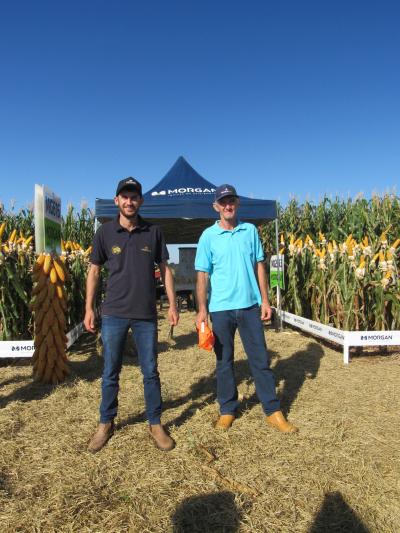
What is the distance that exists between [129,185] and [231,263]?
101 centimetres

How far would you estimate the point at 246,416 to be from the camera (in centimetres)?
352

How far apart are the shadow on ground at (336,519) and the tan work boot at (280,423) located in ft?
2.79

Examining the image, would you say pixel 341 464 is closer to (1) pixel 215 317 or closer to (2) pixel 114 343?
(1) pixel 215 317

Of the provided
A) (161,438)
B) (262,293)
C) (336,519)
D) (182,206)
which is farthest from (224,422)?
(182,206)

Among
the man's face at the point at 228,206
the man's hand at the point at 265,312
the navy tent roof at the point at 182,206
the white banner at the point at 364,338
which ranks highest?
the navy tent roof at the point at 182,206

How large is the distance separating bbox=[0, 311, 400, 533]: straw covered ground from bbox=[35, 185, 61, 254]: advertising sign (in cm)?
148

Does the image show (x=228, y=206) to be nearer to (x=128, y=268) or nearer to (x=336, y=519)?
(x=128, y=268)

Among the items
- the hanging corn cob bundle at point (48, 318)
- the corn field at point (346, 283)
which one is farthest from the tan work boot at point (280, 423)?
the corn field at point (346, 283)

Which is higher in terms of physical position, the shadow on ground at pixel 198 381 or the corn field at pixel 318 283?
the corn field at pixel 318 283

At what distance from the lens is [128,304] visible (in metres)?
2.97

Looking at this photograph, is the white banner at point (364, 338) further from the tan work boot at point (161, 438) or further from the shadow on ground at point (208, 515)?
the shadow on ground at point (208, 515)

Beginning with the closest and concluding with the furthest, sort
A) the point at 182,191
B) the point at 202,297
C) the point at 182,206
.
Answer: the point at 202,297, the point at 182,206, the point at 182,191

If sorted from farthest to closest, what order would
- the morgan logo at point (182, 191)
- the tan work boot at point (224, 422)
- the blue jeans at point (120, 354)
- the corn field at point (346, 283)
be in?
the morgan logo at point (182, 191) → the corn field at point (346, 283) → the tan work boot at point (224, 422) → the blue jeans at point (120, 354)

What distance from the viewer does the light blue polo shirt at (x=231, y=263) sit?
3.28 meters
